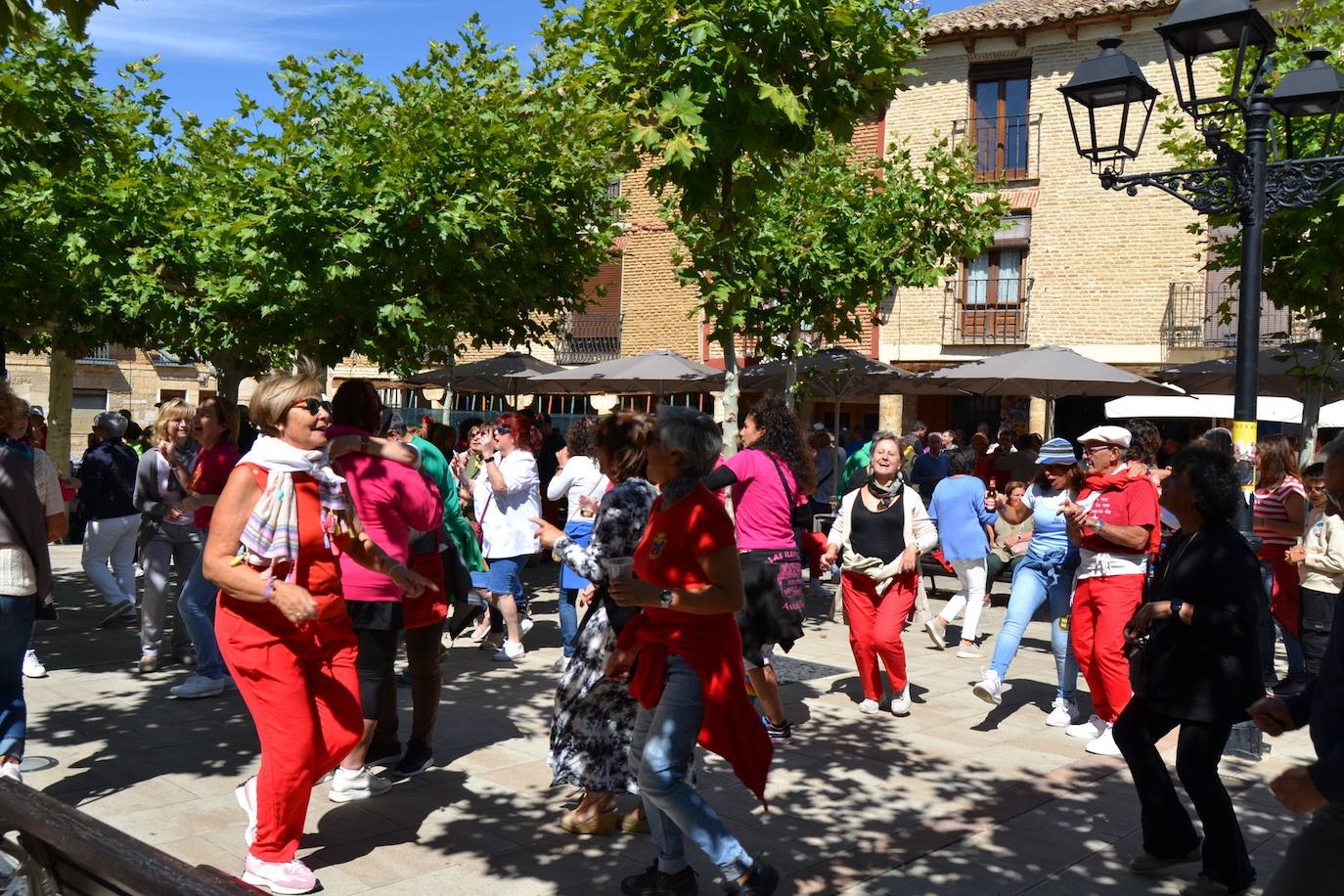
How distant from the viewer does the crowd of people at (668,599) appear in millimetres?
4258

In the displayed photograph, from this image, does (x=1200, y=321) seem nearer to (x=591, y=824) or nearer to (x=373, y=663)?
(x=591, y=824)

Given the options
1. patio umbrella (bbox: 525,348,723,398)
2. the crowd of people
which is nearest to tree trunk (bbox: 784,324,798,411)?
patio umbrella (bbox: 525,348,723,398)

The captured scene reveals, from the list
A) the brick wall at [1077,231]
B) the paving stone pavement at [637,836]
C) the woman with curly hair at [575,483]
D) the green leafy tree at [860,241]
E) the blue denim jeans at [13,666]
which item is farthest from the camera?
the brick wall at [1077,231]

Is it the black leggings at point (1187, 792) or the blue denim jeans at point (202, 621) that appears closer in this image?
the black leggings at point (1187, 792)

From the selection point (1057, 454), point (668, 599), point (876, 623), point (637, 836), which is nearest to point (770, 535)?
point (876, 623)

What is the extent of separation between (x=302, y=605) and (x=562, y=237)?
9.76 meters

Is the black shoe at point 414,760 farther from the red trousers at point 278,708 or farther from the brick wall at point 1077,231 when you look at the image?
the brick wall at point 1077,231

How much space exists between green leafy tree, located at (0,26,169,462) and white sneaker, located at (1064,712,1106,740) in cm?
725

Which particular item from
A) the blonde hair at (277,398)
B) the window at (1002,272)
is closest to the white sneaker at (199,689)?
the blonde hair at (277,398)

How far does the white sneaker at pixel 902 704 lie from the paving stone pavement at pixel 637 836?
5 centimetres

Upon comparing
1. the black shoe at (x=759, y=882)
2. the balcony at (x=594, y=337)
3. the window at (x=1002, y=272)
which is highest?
the window at (x=1002, y=272)

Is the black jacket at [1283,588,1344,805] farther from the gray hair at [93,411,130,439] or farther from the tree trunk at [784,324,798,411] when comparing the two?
the tree trunk at [784,324,798,411]

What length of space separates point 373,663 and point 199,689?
2.64 metres

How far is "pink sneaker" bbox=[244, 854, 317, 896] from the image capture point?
14.1 feet
